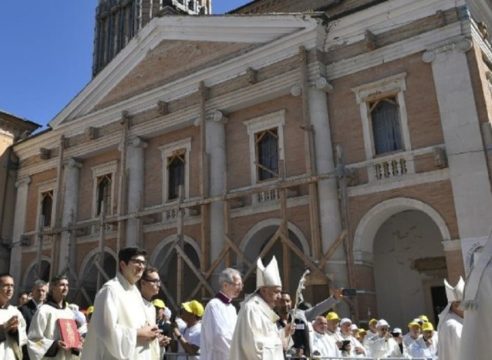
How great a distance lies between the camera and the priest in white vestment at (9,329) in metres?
4.67

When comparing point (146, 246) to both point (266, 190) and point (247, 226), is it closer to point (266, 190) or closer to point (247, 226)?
point (247, 226)

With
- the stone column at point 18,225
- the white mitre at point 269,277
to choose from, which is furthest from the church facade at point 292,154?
the white mitre at point 269,277

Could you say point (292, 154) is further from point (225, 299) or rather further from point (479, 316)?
point (479, 316)

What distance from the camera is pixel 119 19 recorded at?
5491 centimetres

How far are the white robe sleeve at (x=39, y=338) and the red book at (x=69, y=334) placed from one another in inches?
6.3

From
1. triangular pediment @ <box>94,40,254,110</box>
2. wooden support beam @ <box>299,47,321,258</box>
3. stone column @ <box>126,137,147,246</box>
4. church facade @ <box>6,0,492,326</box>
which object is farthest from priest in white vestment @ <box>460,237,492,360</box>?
stone column @ <box>126,137,147,246</box>

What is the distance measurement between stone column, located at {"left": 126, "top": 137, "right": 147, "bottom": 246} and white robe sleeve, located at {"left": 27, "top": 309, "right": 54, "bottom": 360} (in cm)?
1243

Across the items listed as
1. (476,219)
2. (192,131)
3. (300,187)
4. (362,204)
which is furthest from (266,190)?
(476,219)

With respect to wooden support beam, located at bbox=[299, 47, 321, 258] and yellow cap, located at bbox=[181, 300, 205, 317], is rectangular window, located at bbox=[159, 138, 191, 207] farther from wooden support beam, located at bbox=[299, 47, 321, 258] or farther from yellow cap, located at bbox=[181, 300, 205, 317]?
yellow cap, located at bbox=[181, 300, 205, 317]

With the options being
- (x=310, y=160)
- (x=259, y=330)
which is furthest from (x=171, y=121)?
(x=259, y=330)

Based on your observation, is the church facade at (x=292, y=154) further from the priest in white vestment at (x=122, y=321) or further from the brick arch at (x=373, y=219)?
the priest in white vestment at (x=122, y=321)

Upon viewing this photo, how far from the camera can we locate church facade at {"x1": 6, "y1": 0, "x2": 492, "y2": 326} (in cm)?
1262

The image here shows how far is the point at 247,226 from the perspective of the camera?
15242mm

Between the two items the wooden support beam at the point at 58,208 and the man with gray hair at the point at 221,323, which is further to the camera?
the wooden support beam at the point at 58,208
